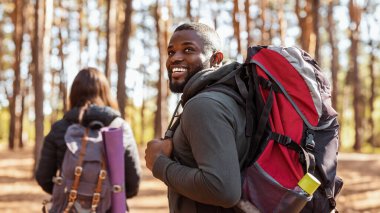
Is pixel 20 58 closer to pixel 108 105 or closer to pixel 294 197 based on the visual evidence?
pixel 108 105

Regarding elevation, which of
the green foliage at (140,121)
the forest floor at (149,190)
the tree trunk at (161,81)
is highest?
the tree trunk at (161,81)

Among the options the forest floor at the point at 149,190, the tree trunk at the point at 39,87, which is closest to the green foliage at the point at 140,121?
the forest floor at the point at 149,190

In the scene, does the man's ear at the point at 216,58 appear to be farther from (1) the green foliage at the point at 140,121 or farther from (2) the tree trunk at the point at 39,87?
(1) the green foliage at the point at 140,121

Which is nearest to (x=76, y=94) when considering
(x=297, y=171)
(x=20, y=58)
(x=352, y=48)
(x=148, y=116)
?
(x=297, y=171)

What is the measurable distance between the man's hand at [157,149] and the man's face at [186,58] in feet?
0.93

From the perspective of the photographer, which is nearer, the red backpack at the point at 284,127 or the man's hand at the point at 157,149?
the red backpack at the point at 284,127

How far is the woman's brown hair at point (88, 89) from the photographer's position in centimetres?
370

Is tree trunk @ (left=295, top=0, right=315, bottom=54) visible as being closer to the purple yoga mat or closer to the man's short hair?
the purple yoga mat

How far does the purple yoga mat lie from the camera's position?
3.56 meters

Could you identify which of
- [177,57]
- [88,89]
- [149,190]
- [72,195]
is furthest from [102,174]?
[149,190]

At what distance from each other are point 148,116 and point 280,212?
53.5 metres

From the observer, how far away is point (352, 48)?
25.5 meters

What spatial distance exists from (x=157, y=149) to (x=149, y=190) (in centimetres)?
1105

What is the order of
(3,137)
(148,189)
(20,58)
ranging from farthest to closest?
(3,137)
(20,58)
(148,189)
